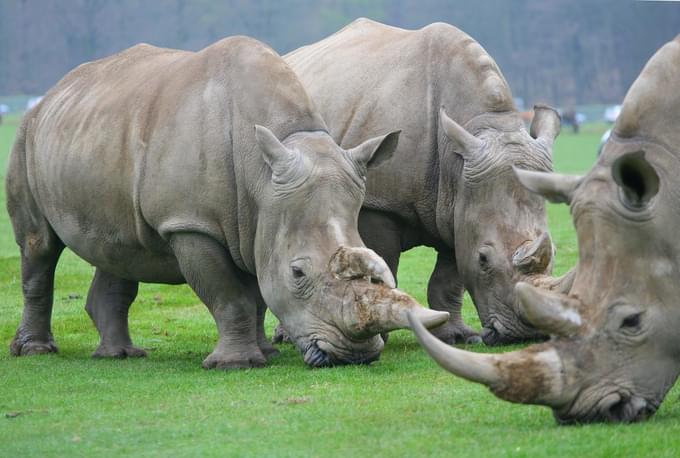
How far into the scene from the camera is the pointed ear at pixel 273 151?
9.80 metres

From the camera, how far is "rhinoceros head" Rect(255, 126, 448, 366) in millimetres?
9297

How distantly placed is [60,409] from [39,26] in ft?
378

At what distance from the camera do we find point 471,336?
1145 centimetres

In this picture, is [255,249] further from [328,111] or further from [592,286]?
[592,286]

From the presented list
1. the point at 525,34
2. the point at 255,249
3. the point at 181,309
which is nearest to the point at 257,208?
A: the point at 255,249

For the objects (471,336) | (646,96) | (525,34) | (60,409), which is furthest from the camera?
(525,34)

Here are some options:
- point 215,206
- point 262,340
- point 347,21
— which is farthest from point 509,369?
point 347,21

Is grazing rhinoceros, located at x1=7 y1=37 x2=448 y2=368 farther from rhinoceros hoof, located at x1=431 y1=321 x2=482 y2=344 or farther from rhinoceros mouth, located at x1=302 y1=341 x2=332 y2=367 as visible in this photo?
rhinoceros hoof, located at x1=431 y1=321 x2=482 y2=344

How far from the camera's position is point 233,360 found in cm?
1013

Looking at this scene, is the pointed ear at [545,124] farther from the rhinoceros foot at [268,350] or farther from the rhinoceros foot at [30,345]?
the rhinoceros foot at [30,345]

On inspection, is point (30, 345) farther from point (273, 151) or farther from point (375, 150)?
point (375, 150)

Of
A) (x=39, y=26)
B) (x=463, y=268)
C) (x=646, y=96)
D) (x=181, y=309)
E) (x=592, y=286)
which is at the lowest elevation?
(x=39, y=26)

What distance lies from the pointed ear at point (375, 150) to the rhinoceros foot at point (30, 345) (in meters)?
3.00

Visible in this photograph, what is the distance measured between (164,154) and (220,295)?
39.4 inches
